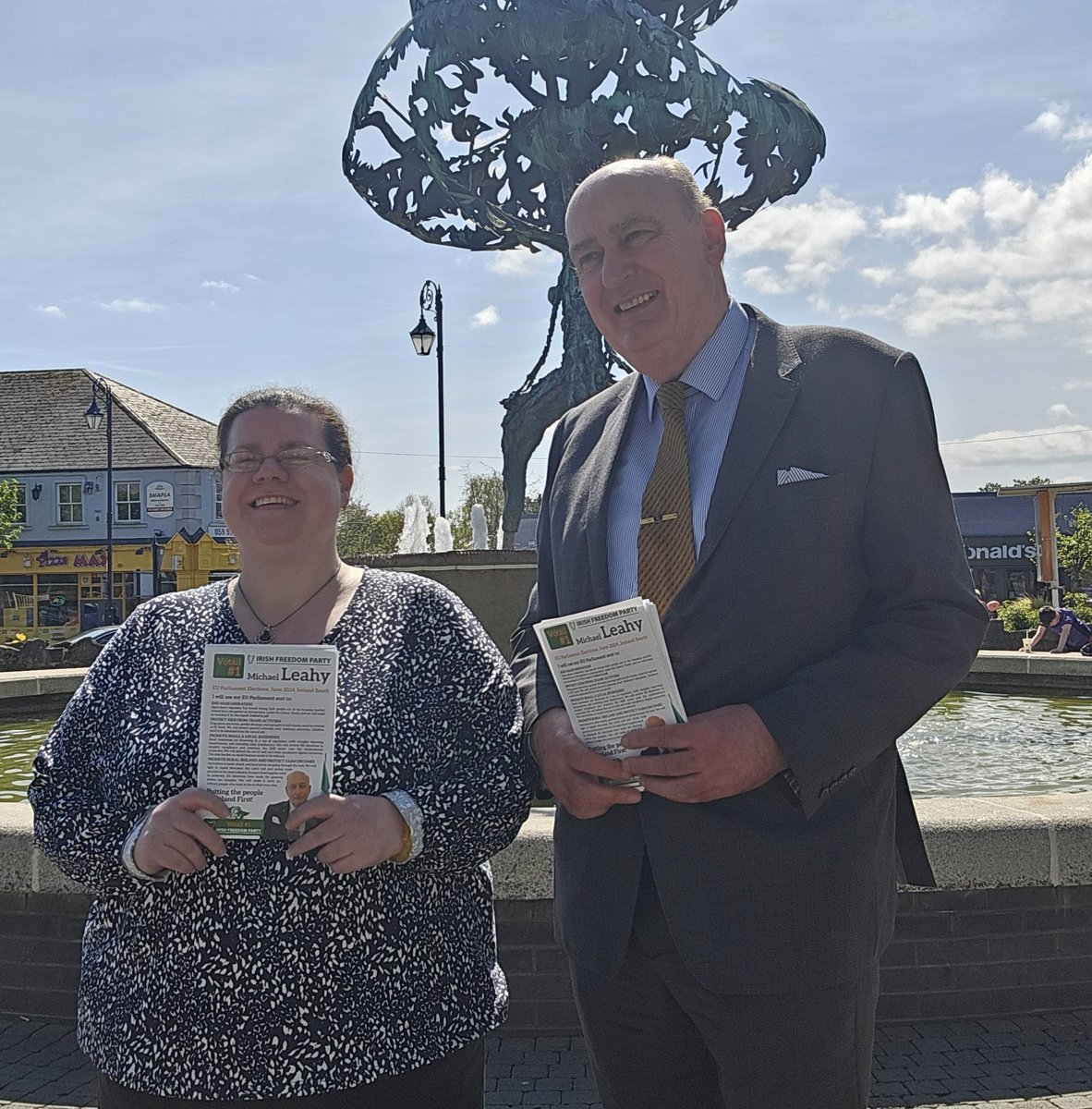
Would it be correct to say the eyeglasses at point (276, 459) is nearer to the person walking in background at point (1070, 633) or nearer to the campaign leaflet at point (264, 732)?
the campaign leaflet at point (264, 732)

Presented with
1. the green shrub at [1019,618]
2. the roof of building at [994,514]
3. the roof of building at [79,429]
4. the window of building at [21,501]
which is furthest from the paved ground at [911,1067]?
the roof of building at [994,514]

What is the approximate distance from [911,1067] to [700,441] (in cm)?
235

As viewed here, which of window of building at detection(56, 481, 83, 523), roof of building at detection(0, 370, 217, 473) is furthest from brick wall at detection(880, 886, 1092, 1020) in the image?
window of building at detection(56, 481, 83, 523)

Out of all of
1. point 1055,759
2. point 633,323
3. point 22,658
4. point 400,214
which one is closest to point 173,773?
point 633,323

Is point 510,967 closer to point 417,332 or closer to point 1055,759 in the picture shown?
point 1055,759

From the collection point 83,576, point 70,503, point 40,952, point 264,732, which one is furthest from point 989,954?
point 70,503

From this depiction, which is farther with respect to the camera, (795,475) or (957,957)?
(957,957)

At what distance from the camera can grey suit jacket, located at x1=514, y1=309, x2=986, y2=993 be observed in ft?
6.77

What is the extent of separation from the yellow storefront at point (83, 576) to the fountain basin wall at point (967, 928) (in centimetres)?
4157

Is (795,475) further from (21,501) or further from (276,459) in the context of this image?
(21,501)

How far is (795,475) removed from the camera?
2176mm

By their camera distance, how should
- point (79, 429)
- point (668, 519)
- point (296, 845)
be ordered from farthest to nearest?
point (79, 429) → point (668, 519) → point (296, 845)

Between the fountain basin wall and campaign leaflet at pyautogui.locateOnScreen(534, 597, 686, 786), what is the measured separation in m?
1.92

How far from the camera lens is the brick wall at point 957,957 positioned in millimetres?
3902
